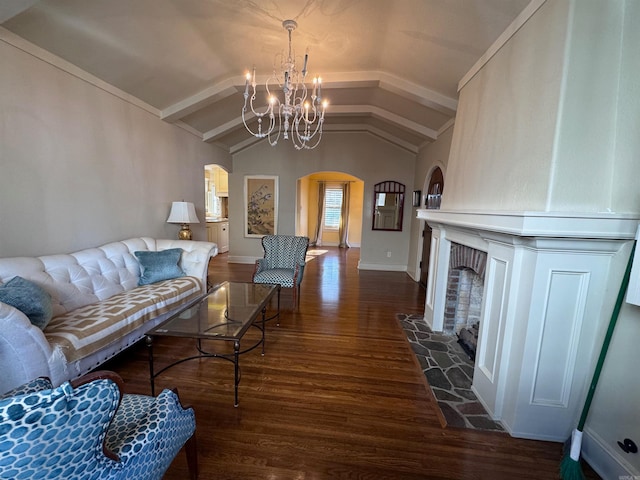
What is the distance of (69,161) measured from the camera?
2682 mm

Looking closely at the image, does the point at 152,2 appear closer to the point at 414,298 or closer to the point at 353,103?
the point at 353,103

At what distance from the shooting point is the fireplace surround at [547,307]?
4.70 feet

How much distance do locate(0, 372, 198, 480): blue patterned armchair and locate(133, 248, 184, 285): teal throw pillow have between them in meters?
2.24

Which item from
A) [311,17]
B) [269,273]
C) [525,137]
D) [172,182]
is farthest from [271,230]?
[525,137]

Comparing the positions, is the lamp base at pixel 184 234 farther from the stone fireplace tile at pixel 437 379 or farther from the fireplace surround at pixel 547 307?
the fireplace surround at pixel 547 307

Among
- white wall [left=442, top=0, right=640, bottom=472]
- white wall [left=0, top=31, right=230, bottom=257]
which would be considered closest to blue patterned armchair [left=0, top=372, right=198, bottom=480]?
white wall [left=442, top=0, right=640, bottom=472]

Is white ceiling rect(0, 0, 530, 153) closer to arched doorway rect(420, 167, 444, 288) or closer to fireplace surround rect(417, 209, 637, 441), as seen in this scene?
arched doorway rect(420, 167, 444, 288)

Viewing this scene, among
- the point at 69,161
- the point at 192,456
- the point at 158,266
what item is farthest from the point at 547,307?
the point at 69,161

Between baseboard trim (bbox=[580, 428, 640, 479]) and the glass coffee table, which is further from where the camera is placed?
the glass coffee table

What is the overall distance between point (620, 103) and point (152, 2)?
3.32 meters

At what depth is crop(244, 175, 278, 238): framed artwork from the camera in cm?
635

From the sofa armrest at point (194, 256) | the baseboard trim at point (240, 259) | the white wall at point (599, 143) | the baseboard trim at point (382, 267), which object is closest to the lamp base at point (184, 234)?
the sofa armrest at point (194, 256)

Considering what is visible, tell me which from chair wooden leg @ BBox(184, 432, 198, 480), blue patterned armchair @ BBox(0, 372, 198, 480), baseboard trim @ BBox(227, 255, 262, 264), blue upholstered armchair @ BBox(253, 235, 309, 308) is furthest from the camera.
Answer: baseboard trim @ BBox(227, 255, 262, 264)

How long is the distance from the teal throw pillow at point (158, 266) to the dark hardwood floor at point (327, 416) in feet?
2.31
